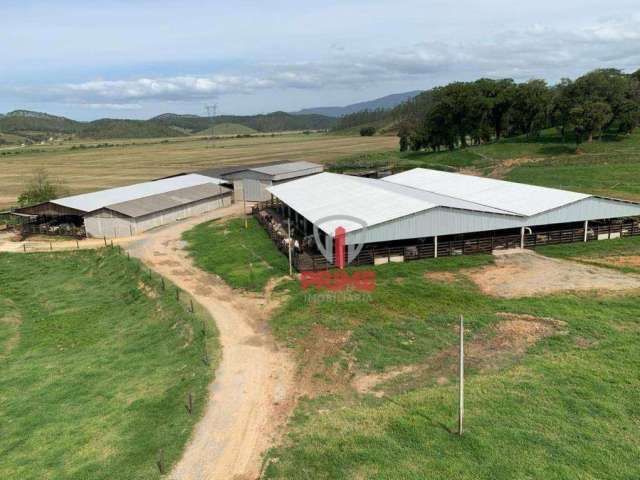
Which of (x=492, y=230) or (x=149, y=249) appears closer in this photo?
(x=492, y=230)

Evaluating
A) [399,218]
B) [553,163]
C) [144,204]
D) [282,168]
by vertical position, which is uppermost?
[282,168]

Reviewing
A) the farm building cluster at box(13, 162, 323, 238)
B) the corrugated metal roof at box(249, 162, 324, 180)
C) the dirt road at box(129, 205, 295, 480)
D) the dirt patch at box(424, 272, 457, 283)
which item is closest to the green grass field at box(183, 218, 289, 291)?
the dirt road at box(129, 205, 295, 480)

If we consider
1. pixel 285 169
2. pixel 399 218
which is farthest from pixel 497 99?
pixel 399 218

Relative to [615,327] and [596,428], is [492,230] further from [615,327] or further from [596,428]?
[596,428]

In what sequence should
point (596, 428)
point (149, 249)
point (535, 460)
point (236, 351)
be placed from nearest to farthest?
point (535, 460) → point (596, 428) → point (236, 351) → point (149, 249)

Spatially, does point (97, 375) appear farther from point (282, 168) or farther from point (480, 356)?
point (282, 168)

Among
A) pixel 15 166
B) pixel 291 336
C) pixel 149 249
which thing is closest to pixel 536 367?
pixel 291 336

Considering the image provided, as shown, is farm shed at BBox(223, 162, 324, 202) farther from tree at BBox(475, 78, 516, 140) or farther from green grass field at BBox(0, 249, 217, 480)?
tree at BBox(475, 78, 516, 140)
